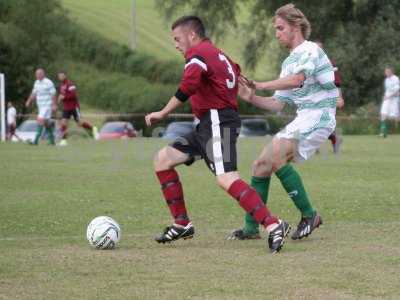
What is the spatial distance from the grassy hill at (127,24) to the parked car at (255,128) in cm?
2605

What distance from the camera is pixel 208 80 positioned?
7938mm

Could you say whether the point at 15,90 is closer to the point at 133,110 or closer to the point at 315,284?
the point at 133,110

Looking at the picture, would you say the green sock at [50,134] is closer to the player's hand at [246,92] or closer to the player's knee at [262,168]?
the player's knee at [262,168]

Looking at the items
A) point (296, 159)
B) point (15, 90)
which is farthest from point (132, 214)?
point (15, 90)

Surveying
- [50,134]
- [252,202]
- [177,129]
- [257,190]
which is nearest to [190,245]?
[252,202]

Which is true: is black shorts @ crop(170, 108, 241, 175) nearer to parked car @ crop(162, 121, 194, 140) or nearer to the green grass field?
the green grass field

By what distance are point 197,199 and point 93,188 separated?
2.13 metres

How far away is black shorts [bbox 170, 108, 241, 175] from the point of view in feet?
26.0

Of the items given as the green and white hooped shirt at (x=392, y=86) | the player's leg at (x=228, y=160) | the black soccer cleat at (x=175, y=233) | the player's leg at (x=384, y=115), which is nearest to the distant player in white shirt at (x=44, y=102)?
the player's leg at (x=384, y=115)

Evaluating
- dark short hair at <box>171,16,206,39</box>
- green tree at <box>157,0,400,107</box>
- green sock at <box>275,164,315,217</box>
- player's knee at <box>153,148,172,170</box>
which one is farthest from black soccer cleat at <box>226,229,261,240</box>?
green tree at <box>157,0,400,107</box>

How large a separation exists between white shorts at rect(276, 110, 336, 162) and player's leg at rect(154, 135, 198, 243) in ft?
2.79

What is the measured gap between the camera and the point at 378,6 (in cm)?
4469

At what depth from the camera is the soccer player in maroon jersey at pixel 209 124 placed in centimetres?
777

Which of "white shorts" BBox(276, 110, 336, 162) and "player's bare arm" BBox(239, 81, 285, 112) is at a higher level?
"player's bare arm" BBox(239, 81, 285, 112)
